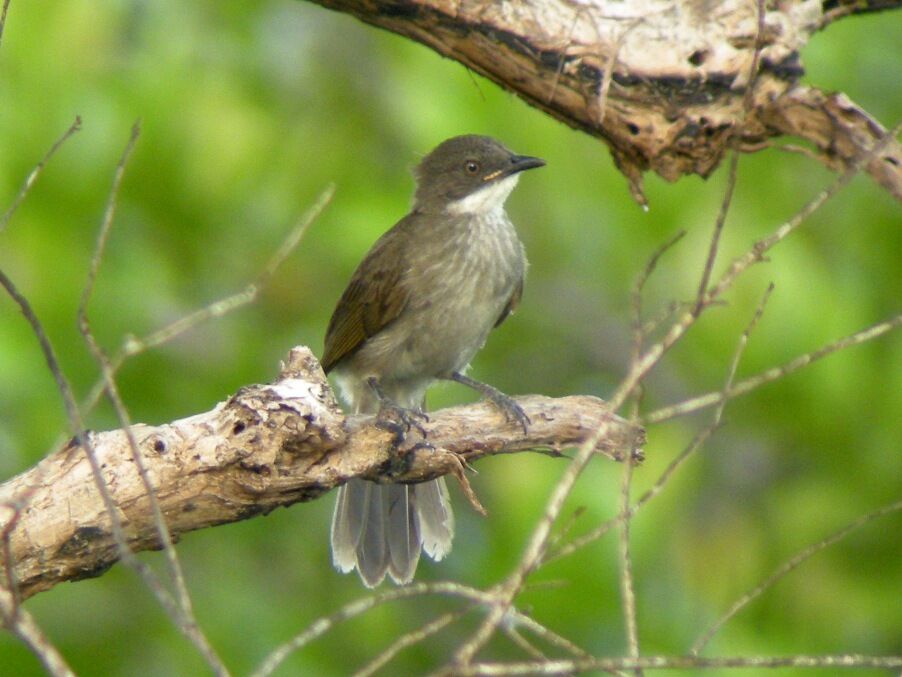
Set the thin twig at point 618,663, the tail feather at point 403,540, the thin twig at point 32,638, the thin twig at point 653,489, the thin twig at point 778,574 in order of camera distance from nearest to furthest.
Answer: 1. the thin twig at point 618,663
2. the thin twig at point 32,638
3. the thin twig at point 653,489
4. the thin twig at point 778,574
5. the tail feather at point 403,540

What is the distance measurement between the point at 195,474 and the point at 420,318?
2.41 metres

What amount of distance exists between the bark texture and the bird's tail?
2008mm

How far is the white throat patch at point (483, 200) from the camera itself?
636 cm

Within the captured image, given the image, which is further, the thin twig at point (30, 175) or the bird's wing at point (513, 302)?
the bird's wing at point (513, 302)

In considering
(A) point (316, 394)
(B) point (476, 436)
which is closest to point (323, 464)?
(A) point (316, 394)

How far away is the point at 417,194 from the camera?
6.58 metres

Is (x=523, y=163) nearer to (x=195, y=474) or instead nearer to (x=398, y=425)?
(x=398, y=425)

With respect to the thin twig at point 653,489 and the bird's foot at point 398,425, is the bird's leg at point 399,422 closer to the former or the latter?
the bird's foot at point 398,425

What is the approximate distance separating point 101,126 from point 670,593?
10.3ft

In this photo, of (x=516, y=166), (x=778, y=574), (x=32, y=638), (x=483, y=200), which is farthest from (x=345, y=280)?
(x=32, y=638)

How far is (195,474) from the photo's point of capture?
3.81 meters

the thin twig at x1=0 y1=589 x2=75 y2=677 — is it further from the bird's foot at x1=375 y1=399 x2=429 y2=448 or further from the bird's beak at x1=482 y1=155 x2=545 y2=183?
the bird's beak at x1=482 y1=155 x2=545 y2=183

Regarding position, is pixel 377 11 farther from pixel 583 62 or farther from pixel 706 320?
pixel 706 320

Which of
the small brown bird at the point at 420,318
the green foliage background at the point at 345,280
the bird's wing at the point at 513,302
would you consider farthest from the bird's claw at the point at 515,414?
the bird's wing at the point at 513,302
